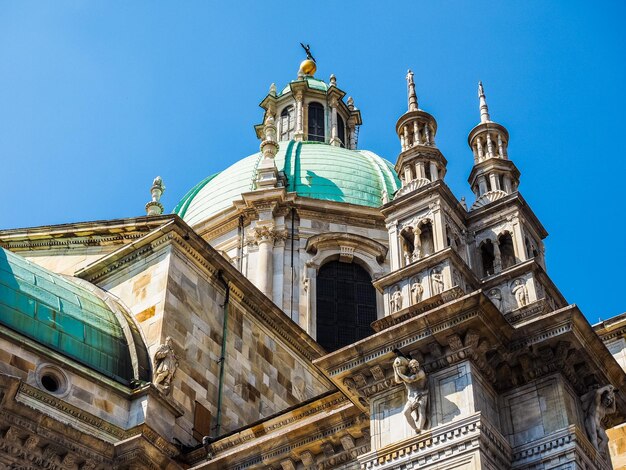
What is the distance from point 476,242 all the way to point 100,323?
792 centimetres

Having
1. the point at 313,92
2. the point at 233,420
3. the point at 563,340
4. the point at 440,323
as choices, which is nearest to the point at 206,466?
the point at 233,420

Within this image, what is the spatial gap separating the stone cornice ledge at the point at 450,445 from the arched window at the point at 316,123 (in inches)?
1311

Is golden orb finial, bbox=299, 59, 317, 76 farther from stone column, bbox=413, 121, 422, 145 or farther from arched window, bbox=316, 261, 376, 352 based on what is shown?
stone column, bbox=413, 121, 422, 145

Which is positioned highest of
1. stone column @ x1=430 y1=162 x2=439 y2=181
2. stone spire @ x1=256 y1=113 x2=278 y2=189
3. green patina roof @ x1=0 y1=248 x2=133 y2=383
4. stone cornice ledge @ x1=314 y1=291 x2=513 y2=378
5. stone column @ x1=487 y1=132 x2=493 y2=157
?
stone spire @ x1=256 y1=113 x2=278 y2=189

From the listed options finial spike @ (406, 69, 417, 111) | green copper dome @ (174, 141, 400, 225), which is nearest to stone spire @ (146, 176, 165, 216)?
green copper dome @ (174, 141, 400, 225)

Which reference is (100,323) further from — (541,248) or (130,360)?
(541,248)

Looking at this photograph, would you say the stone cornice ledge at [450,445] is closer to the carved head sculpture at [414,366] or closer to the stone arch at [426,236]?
the carved head sculpture at [414,366]

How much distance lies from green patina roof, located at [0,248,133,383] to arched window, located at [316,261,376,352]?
13208mm

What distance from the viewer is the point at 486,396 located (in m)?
15.7

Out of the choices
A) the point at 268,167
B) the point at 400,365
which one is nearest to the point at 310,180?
the point at 268,167

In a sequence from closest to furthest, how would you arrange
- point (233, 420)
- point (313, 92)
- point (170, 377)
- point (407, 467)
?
point (407, 467) → point (170, 377) → point (233, 420) → point (313, 92)

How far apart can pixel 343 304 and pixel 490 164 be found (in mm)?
16128

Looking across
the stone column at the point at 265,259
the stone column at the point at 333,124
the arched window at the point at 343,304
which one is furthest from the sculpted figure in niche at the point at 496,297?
the stone column at the point at 333,124

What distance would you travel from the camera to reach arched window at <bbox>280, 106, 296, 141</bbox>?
158 ft
